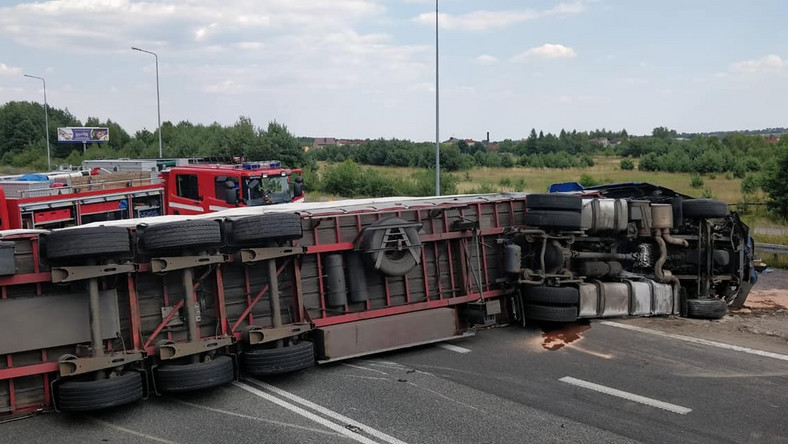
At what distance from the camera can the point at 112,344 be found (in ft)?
24.5

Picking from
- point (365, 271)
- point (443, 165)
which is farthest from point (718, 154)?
point (365, 271)

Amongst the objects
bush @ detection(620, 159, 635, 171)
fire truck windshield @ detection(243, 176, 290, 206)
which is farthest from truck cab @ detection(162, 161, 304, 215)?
bush @ detection(620, 159, 635, 171)

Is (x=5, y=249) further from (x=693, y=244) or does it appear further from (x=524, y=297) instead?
(x=693, y=244)

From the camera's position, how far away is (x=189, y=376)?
7.33 m

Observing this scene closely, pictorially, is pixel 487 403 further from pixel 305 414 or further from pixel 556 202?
pixel 556 202

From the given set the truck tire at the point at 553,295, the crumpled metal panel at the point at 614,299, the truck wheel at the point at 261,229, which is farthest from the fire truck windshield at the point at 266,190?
the crumpled metal panel at the point at 614,299

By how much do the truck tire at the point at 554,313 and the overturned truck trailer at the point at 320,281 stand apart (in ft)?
0.10

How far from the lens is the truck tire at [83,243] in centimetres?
688

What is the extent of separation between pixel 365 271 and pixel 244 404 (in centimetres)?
256

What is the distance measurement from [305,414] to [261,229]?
225 centimetres

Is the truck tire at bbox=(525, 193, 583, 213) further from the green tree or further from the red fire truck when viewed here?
the green tree

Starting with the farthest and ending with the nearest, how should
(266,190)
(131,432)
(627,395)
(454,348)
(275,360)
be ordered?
(266,190) < (454,348) < (275,360) < (627,395) < (131,432)

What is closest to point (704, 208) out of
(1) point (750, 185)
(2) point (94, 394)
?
(2) point (94, 394)

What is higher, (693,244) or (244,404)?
(693,244)
